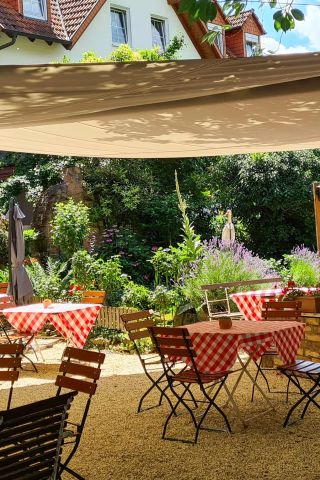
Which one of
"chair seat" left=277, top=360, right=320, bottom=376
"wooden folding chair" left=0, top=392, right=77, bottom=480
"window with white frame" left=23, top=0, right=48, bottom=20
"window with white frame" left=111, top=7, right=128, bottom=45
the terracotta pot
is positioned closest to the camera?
"wooden folding chair" left=0, top=392, right=77, bottom=480

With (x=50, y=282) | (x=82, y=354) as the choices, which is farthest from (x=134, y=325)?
(x=50, y=282)

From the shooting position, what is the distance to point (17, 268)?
10766 millimetres

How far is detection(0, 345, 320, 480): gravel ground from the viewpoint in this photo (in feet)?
16.4

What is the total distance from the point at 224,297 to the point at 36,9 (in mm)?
11643

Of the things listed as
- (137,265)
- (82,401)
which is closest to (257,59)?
(82,401)

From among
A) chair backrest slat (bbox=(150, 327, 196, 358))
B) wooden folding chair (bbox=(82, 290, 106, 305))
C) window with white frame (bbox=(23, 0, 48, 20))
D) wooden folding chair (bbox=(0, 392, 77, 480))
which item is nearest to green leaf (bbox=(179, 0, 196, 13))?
wooden folding chair (bbox=(0, 392, 77, 480))

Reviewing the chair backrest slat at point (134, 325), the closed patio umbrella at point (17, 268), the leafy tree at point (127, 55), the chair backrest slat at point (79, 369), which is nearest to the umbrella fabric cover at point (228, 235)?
the closed patio umbrella at point (17, 268)

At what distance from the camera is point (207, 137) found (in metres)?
6.43

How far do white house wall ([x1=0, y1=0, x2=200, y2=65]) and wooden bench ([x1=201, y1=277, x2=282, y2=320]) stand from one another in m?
9.33

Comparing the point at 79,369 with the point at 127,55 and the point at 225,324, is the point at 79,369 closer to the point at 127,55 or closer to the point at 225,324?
the point at 225,324

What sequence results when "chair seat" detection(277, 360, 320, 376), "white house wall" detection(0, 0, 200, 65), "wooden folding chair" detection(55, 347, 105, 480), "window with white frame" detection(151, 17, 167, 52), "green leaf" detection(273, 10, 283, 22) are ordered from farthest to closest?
"window with white frame" detection(151, 17, 167, 52) → "white house wall" detection(0, 0, 200, 65) → "chair seat" detection(277, 360, 320, 376) → "wooden folding chair" detection(55, 347, 105, 480) → "green leaf" detection(273, 10, 283, 22)

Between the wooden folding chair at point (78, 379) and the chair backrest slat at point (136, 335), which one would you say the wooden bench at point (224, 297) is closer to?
the chair backrest slat at point (136, 335)

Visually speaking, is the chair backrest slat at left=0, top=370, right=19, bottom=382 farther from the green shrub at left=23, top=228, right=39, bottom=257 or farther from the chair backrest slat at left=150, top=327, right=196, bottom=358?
the green shrub at left=23, top=228, right=39, bottom=257

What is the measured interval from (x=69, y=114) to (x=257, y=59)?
151 cm
